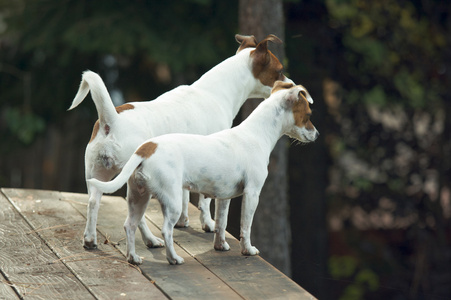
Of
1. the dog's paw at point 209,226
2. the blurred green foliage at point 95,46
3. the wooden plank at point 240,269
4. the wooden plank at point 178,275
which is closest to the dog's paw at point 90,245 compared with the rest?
the wooden plank at point 178,275

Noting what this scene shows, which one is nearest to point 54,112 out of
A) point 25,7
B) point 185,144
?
point 25,7

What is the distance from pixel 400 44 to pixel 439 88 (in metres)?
0.76

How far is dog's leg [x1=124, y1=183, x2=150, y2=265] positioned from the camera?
4.12 m

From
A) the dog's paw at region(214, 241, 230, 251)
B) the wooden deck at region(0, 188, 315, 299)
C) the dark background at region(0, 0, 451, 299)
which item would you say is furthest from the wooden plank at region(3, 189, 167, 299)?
the dark background at region(0, 0, 451, 299)

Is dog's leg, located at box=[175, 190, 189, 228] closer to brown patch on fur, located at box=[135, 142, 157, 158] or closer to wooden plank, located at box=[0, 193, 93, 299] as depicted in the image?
wooden plank, located at box=[0, 193, 93, 299]

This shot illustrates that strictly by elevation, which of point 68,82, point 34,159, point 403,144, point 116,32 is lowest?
point 34,159

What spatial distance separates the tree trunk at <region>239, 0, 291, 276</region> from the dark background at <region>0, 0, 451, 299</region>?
86cm

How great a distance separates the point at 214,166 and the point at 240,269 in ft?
2.16

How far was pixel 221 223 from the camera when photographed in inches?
179

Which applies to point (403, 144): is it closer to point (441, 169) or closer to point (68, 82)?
point (441, 169)

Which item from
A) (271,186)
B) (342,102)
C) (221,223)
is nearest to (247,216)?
(221,223)

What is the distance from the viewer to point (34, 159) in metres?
12.9

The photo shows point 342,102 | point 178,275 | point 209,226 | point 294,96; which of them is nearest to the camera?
point 178,275

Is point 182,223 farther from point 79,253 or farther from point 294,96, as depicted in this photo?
point 294,96
